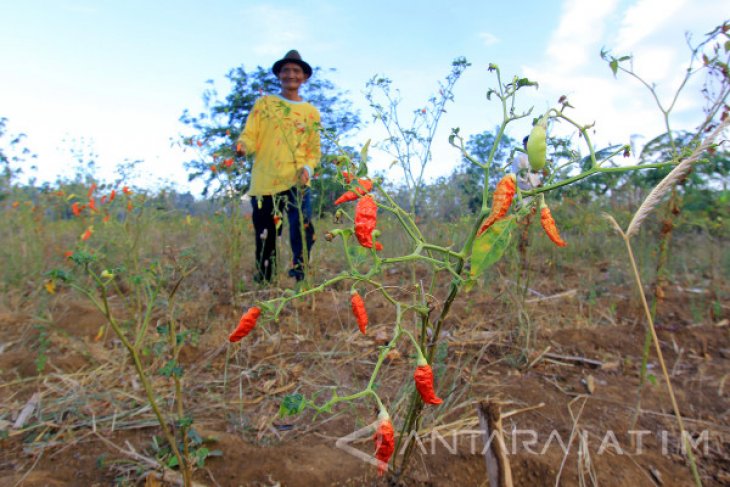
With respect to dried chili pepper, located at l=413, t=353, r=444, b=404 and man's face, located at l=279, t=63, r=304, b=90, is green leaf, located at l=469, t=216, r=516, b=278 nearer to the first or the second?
dried chili pepper, located at l=413, t=353, r=444, b=404

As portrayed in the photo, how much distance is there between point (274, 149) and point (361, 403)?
212 centimetres

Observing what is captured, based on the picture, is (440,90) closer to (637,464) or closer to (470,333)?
(470,333)

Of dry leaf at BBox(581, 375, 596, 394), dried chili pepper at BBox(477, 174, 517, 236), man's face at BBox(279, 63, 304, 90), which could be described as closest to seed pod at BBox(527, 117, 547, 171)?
dried chili pepper at BBox(477, 174, 517, 236)

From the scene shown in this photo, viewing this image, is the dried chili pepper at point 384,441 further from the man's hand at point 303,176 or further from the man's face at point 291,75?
the man's face at point 291,75

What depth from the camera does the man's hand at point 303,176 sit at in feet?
9.52

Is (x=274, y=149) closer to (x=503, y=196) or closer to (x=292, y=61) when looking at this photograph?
(x=292, y=61)

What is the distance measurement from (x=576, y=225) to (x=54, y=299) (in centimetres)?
389

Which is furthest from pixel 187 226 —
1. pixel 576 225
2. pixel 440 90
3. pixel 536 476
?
pixel 536 476

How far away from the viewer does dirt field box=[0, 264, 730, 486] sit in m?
1.37

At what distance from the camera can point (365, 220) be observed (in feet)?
3.01

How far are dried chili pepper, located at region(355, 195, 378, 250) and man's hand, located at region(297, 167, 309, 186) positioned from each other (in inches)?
78.2

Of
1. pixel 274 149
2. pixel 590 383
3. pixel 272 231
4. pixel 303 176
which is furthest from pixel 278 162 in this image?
pixel 590 383

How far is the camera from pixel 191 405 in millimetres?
1917

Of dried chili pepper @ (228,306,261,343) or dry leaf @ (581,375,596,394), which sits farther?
dry leaf @ (581,375,596,394)
